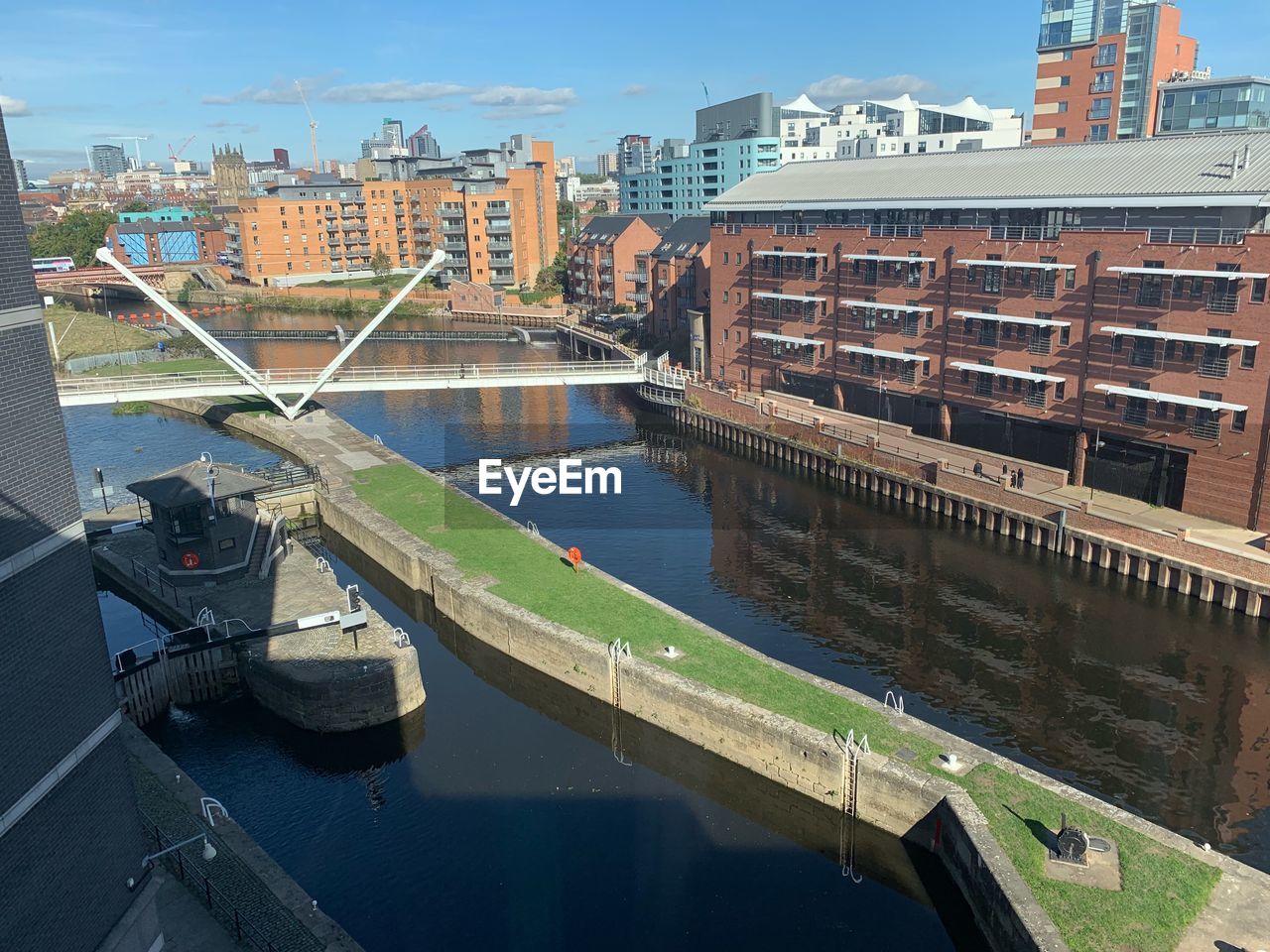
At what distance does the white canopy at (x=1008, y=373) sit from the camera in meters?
51.2

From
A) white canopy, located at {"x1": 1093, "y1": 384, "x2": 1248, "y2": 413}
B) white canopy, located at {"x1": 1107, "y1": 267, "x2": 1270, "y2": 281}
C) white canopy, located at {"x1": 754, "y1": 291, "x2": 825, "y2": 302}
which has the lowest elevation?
white canopy, located at {"x1": 1093, "y1": 384, "x2": 1248, "y2": 413}

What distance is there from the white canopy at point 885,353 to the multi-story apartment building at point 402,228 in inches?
3725

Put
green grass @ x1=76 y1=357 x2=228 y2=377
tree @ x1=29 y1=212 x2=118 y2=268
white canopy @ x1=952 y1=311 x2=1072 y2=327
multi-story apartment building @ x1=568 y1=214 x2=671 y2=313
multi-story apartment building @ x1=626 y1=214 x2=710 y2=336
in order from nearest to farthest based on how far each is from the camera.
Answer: white canopy @ x1=952 y1=311 x2=1072 y2=327 → green grass @ x1=76 y1=357 x2=228 y2=377 → multi-story apartment building @ x1=626 y1=214 x2=710 y2=336 → multi-story apartment building @ x1=568 y1=214 x2=671 y2=313 → tree @ x1=29 y1=212 x2=118 y2=268

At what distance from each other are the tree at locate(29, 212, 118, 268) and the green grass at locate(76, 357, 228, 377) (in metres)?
104

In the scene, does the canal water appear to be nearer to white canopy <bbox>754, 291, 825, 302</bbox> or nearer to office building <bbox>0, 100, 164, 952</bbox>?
office building <bbox>0, 100, 164, 952</bbox>

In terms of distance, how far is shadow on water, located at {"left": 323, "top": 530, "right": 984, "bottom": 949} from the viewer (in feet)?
84.1

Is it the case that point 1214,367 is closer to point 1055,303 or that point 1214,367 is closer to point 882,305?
point 1055,303

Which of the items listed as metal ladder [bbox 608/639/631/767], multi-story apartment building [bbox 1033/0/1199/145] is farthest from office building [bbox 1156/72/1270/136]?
metal ladder [bbox 608/639/631/767]

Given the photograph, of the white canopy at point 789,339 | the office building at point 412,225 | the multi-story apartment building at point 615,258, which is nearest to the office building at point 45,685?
the white canopy at point 789,339

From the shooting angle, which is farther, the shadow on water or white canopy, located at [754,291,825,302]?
white canopy, located at [754,291,825,302]

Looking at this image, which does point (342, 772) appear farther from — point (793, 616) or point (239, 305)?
point (239, 305)

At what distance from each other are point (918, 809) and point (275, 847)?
1901 centimetres

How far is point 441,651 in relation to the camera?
3953 centimetres

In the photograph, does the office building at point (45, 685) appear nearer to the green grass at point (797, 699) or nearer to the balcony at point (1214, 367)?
the green grass at point (797, 699)
